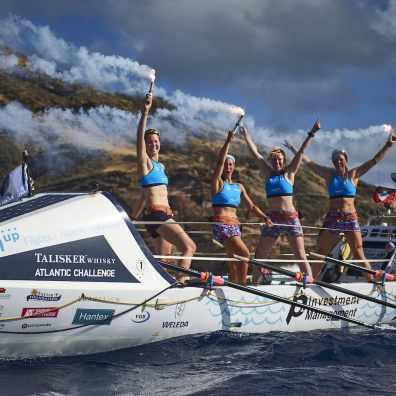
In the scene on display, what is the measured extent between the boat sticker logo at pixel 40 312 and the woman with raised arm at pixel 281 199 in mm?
3688

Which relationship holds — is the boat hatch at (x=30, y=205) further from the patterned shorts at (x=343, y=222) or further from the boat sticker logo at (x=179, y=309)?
the patterned shorts at (x=343, y=222)

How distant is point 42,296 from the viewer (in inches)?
238

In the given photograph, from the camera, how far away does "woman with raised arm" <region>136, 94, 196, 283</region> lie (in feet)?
23.9

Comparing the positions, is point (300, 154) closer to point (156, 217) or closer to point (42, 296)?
point (156, 217)

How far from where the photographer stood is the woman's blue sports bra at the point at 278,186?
29.3ft

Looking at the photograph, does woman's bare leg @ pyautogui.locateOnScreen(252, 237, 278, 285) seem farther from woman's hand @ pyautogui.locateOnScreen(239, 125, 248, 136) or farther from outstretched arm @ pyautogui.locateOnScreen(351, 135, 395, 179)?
outstretched arm @ pyautogui.locateOnScreen(351, 135, 395, 179)

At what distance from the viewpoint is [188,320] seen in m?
7.16

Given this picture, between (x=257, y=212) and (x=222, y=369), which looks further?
(x=257, y=212)

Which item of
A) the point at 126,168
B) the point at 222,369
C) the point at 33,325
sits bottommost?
the point at 222,369

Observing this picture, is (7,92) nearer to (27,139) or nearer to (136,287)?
(27,139)

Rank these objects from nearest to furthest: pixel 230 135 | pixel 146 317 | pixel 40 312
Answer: pixel 40 312 < pixel 146 317 < pixel 230 135

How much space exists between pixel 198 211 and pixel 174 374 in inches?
1442

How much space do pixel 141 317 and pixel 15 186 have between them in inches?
77.2

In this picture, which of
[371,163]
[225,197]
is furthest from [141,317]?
[371,163]
